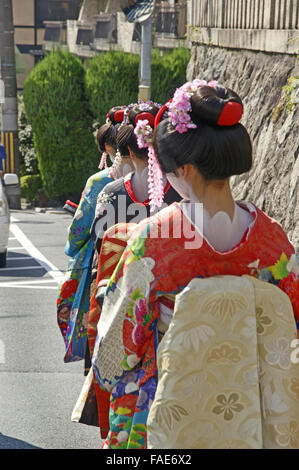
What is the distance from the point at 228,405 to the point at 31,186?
75.7 ft

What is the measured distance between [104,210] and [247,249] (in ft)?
7.19

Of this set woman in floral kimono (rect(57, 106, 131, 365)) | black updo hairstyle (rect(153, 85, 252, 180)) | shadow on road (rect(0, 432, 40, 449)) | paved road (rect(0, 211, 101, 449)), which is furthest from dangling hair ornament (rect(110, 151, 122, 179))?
black updo hairstyle (rect(153, 85, 252, 180))

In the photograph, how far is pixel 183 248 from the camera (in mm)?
2988

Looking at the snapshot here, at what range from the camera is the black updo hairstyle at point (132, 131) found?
5.11 m

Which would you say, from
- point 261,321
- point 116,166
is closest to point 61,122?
point 116,166

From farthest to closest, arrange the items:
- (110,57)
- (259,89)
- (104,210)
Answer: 1. (110,57)
2. (259,89)
3. (104,210)

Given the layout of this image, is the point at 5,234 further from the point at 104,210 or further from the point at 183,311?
the point at 183,311

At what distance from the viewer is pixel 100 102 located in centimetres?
2283

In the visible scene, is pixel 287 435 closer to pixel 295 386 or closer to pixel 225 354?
pixel 295 386

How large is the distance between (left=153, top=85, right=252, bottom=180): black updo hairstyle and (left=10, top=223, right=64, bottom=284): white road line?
26.4 ft

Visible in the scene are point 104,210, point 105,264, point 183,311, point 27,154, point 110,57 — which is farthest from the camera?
point 27,154

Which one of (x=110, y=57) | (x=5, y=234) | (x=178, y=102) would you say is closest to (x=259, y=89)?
(x=5, y=234)

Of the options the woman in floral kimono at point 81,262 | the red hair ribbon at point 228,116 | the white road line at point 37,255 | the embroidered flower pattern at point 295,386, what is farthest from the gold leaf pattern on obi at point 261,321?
the white road line at point 37,255

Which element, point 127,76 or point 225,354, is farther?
point 127,76
